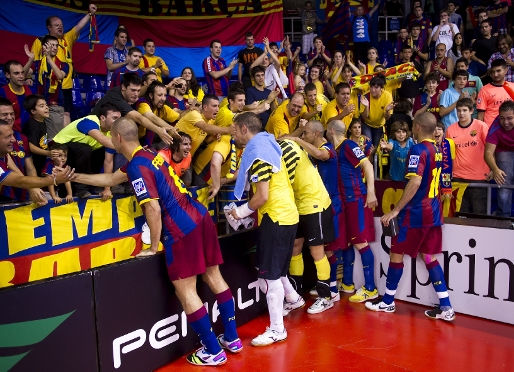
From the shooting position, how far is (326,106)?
336 inches

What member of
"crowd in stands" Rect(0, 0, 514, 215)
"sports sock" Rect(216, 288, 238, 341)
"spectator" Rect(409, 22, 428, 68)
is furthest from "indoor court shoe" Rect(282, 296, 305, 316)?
"spectator" Rect(409, 22, 428, 68)

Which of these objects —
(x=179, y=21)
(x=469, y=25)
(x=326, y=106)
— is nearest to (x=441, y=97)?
(x=326, y=106)

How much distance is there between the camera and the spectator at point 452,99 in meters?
8.57

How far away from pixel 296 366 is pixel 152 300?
1.37 meters

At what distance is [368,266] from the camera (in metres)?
6.00

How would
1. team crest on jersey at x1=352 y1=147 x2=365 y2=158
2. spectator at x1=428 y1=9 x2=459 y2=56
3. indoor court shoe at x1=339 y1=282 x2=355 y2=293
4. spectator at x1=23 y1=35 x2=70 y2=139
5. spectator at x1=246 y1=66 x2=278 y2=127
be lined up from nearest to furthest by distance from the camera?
1. team crest on jersey at x1=352 y1=147 x2=365 y2=158
2. indoor court shoe at x1=339 y1=282 x2=355 y2=293
3. spectator at x1=23 y1=35 x2=70 y2=139
4. spectator at x1=246 y1=66 x2=278 y2=127
5. spectator at x1=428 y1=9 x2=459 y2=56

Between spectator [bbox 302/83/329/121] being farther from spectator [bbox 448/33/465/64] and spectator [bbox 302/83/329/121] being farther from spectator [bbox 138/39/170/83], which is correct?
spectator [bbox 448/33/465/64]

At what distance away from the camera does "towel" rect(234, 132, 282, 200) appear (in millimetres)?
4582

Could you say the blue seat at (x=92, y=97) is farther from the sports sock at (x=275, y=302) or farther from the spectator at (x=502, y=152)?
the spectator at (x=502, y=152)

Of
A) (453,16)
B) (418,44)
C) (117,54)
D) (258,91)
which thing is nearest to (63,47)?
(117,54)

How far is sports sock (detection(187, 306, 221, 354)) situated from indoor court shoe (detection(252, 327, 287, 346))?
1.58ft

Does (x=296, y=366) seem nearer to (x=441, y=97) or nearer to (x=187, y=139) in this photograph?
(x=187, y=139)

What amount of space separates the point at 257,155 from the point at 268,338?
175 centimetres

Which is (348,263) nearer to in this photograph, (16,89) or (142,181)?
(142,181)
